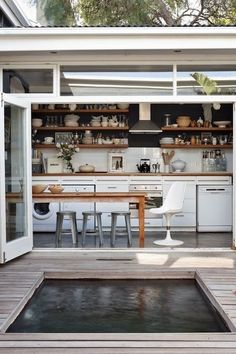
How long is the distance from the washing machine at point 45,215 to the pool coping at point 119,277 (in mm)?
3191

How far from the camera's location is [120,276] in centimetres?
563

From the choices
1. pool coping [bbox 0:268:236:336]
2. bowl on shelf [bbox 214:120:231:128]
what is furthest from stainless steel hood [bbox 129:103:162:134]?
pool coping [bbox 0:268:236:336]

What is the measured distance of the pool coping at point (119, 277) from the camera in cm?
361

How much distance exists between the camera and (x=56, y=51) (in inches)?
256

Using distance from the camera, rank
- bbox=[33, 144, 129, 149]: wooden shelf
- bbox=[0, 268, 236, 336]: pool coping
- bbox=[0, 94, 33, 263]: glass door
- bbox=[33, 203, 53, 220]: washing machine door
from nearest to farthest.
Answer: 1. bbox=[0, 268, 236, 336]: pool coping
2. bbox=[0, 94, 33, 263]: glass door
3. bbox=[33, 203, 53, 220]: washing machine door
4. bbox=[33, 144, 129, 149]: wooden shelf

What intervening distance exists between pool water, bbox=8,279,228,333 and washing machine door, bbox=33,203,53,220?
329 centimetres

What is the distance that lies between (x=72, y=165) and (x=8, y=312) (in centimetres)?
582

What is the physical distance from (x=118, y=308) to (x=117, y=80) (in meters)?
3.38

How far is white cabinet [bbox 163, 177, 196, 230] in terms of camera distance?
8.96m

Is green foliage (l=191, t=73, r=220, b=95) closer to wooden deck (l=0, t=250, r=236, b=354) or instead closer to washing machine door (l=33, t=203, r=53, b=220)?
wooden deck (l=0, t=250, r=236, b=354)

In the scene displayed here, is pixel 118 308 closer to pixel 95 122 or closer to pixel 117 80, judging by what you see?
pixel 117 80

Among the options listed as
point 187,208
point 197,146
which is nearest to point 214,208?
point 187,208

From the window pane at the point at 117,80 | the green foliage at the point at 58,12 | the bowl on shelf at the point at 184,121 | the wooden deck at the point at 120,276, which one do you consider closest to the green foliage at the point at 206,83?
the window pane at the point at 117,80

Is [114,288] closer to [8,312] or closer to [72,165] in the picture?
[8,312]
